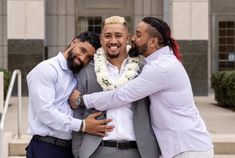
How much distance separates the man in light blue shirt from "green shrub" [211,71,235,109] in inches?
377

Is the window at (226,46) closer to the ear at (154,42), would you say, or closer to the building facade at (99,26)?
the building facade at (99,26)

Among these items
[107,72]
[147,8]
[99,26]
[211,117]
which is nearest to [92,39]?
[107,72]

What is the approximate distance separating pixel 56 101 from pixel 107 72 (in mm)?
361

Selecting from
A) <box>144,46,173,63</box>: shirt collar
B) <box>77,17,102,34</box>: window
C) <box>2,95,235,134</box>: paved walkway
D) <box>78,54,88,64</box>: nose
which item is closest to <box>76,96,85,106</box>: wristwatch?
<box>78,54,88,64</box>: nose

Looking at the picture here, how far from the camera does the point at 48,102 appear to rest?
3168mm

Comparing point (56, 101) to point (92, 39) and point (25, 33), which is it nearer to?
point (92, 39)

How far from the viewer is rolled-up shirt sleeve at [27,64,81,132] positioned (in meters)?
3.14

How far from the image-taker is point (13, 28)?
15.6 meters

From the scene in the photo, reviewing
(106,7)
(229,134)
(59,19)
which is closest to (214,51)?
(106,7)

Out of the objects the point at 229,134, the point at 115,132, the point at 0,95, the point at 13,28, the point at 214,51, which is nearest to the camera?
the point at 115,132

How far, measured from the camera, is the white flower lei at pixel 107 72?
3.11 meters

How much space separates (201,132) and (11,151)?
4510mm

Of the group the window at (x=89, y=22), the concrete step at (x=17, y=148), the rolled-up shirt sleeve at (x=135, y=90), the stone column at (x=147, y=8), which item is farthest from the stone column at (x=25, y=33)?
the rolled-up shirt sleeve at (x=135, y=90)

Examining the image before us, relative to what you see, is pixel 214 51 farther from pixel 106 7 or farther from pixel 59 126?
pixel 59 126
